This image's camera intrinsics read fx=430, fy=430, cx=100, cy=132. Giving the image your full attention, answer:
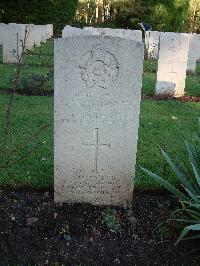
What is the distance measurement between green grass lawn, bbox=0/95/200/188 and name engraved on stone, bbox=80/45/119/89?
1.82 feet

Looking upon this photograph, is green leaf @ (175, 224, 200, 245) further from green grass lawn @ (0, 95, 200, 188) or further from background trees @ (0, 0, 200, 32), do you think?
background trees @ (0, 0, 200, 32)

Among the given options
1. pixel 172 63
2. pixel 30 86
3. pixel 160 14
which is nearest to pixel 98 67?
pixel 30 86

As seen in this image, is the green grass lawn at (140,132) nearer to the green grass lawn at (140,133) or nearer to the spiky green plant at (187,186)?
the green grass lawn at (140,133)

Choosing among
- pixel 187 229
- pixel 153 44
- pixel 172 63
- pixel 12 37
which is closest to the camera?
pixel 187 229

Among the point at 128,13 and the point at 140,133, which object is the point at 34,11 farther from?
the point at 140,133

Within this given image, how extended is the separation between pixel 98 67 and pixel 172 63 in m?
6.00

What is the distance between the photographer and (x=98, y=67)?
3.70 m

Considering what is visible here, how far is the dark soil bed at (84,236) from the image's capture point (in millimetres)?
3467

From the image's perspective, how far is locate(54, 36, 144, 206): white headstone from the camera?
3652 mm

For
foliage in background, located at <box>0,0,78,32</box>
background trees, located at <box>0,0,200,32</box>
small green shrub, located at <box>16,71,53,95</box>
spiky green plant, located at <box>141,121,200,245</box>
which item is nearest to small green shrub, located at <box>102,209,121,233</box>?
spiky green plant, located at <box>141,121,200,245</box>

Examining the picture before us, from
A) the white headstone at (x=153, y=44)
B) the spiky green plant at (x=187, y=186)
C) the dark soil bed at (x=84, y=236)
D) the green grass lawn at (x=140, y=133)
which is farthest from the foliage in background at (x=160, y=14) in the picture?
the dark soil bed at (x=84, y=236)

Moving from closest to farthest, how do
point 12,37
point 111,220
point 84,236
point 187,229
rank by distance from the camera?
point 187,229
point 84,236
point 111,220
point 12,37

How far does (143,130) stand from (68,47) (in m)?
3.23

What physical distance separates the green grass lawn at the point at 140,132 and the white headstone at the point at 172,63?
0.41 m
